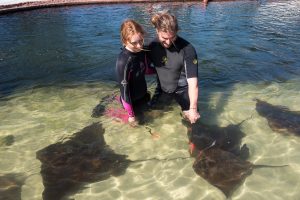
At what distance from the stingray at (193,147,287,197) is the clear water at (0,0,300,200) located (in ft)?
0.32

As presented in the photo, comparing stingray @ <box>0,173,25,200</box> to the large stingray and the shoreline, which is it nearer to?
the large stingray

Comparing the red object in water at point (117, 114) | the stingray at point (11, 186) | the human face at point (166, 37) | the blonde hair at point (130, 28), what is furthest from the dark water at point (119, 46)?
the blonde hair at point (130, 28)

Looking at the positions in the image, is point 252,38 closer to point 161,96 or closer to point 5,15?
point 161,96

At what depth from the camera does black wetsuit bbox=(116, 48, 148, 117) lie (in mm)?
4723

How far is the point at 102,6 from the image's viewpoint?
56.6 feet

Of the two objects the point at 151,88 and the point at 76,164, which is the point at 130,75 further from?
the point at 151,88

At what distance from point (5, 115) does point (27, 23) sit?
8.75 meters

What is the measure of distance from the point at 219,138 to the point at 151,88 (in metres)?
2.51

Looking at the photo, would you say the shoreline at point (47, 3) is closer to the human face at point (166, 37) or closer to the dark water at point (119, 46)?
the dark water at point (119, 46)

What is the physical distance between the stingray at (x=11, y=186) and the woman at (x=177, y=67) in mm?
2559

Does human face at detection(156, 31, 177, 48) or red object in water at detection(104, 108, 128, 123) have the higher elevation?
human face at detection(156, 31, 177, 48)

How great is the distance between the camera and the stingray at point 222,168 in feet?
13.8

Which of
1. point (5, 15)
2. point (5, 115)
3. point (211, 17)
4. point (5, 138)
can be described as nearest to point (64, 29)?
point (5, 15)

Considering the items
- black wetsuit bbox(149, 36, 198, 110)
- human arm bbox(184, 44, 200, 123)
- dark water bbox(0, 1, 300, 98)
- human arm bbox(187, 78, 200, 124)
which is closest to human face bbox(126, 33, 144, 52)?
black wetsuit bbox(149, 36, 198, 110)
